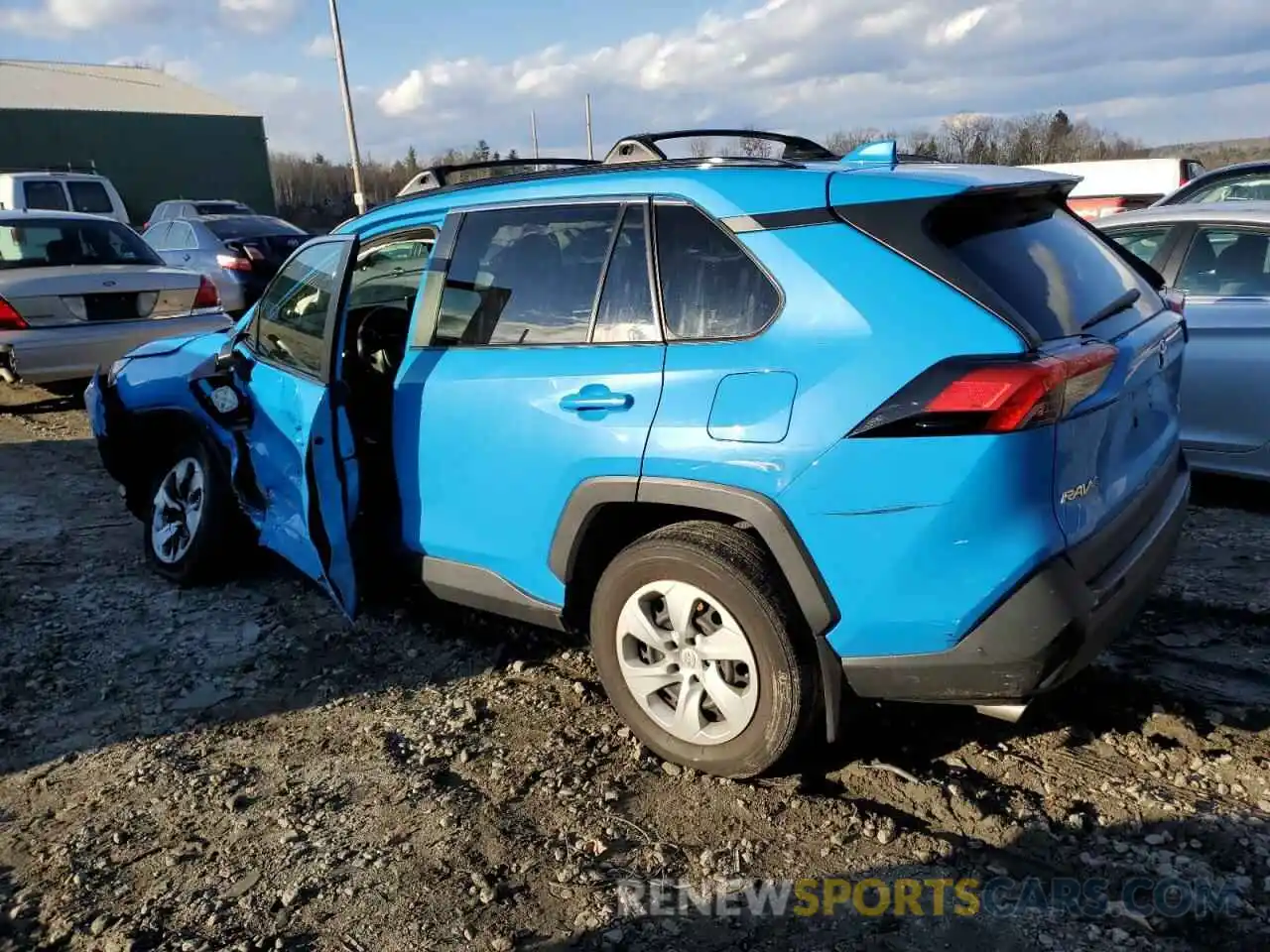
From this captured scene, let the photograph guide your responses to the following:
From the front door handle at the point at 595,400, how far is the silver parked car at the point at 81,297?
6087mm

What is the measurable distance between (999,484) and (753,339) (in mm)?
757

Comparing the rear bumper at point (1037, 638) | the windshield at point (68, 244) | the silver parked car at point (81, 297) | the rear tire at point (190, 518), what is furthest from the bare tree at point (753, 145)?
the windshield at point (68, 244)

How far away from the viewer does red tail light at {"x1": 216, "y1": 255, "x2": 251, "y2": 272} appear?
12.4m

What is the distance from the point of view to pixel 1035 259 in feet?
9.12

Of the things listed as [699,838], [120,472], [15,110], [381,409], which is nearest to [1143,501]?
[699,838]

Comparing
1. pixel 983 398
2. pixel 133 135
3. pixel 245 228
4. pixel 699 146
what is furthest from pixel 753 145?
pixel 133 135

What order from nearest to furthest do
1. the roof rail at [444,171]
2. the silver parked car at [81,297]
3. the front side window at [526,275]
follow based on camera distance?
the front side window at [526,275], the roof rail at [444,171], the silver parked car at [81,297]

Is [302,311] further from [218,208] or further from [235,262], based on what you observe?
[218,208]

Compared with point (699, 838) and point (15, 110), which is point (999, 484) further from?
point (15, 110)

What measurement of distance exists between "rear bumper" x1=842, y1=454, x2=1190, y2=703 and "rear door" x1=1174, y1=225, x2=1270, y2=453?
258 centimetres

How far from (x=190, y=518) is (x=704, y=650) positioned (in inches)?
113

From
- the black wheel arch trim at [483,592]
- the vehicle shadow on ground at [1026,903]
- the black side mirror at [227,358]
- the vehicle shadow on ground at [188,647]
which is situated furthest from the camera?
the black side mirror at [227,358]

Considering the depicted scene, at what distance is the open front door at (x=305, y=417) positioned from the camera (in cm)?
367

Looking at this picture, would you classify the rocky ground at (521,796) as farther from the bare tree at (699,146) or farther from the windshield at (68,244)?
the windshield at (68,244)
